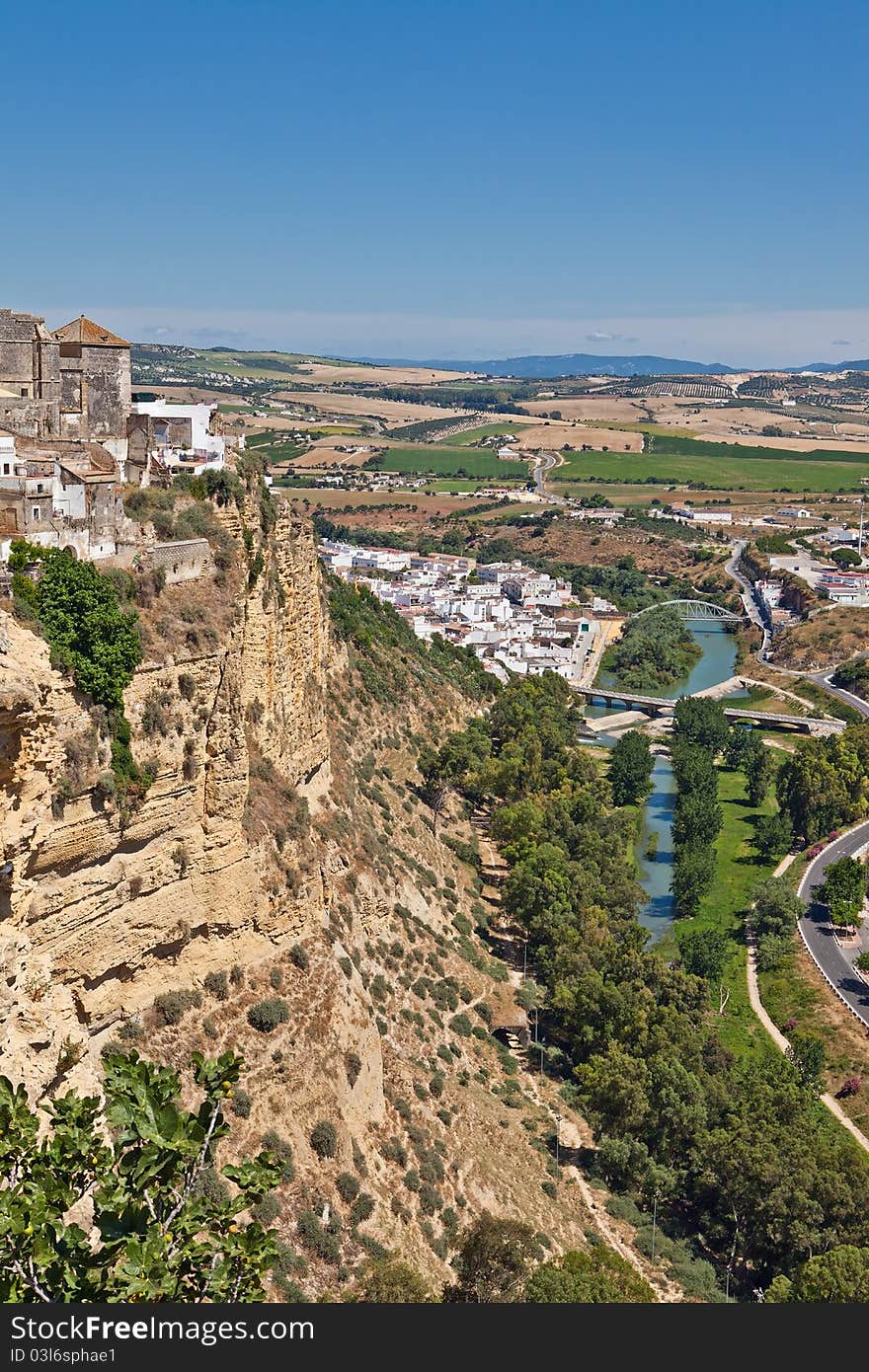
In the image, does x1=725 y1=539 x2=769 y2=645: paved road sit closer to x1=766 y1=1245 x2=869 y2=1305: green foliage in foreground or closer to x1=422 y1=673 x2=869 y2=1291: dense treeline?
x1=422 y1=673 x2=869 y2=1291: dense treeline

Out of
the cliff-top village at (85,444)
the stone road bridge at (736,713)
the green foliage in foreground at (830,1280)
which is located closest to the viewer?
the cliff-top village at (85,444)

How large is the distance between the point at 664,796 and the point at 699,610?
54.5 meters

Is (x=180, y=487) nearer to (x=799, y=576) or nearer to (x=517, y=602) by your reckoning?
(x=517, y=602)

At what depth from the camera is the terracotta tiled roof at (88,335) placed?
2945cm

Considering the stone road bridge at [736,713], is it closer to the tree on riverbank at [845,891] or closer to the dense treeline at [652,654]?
the dense treeline at [652,654]

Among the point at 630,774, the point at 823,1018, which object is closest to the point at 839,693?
the point at 630,774

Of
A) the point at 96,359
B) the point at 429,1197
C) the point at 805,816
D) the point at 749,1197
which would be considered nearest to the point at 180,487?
the point at 96,359

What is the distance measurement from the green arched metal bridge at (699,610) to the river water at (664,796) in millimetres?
2131

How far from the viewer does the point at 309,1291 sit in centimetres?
2044

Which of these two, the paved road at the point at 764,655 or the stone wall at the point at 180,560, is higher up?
the stone wall at the point at 180,560

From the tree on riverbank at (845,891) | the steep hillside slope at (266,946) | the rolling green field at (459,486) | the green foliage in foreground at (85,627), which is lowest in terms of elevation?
the tree on riverbank at (845,891)

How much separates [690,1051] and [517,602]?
7305 cm

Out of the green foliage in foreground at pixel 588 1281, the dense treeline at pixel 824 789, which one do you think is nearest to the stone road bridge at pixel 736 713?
the dense treeline at pixel 824 789

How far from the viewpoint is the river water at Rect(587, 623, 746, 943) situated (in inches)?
2095
